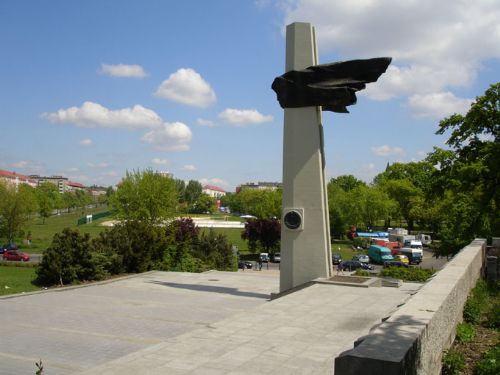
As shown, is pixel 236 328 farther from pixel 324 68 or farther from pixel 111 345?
pixel 324 68

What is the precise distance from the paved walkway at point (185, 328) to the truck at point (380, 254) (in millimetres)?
28305

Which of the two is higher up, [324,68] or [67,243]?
[324,68]

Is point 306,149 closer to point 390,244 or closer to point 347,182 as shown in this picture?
point 390,244

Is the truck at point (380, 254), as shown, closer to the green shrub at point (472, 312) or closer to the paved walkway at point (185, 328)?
the paved walkway at point (185, 328)

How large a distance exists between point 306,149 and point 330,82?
2076 millimetres

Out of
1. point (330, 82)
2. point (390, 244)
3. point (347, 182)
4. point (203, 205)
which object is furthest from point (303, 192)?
point (203, 205)

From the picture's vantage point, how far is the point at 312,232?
47.5 ft

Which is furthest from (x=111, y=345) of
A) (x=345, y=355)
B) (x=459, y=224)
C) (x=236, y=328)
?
(x=459, y=224)

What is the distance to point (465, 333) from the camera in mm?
7902

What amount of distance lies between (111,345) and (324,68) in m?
9.40

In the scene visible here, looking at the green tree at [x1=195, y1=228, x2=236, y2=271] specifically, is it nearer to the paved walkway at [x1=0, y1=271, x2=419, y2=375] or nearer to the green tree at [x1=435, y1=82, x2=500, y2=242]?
the paved walkway at [x1=0, y1=271, x2=419, y2=375]

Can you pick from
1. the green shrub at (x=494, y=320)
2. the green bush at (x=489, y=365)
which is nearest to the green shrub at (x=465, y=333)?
the green shrub at (x=494, y=320)

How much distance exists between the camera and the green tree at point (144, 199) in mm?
37469

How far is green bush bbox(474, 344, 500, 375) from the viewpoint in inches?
234
